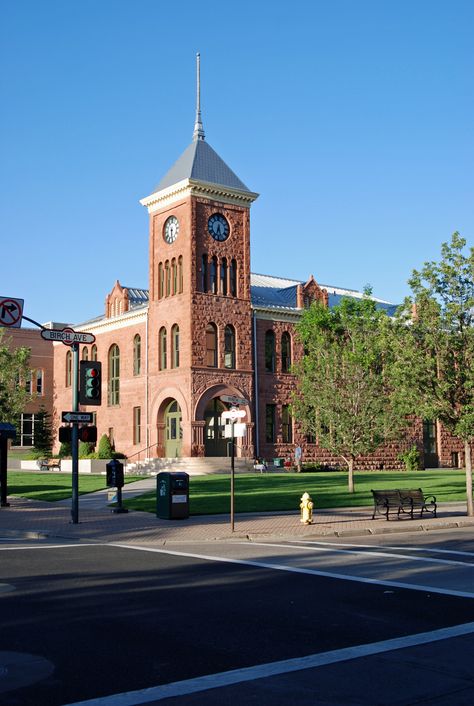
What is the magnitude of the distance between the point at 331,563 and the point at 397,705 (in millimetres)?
8483

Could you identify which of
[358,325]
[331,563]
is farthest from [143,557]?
[358,325]

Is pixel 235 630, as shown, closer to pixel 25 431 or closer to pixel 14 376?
pixel 14 376

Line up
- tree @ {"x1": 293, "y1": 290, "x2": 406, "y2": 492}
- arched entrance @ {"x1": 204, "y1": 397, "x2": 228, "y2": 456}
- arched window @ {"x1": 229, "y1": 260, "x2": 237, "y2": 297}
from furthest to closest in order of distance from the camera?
arched window @ {"x1": 229, "y1": 260, "x2": 237, "y2": 297}, arched entrance @ {"x1": 204, "y1": 397, "x2": 228, "y2": 456}, tree @ {"x1": 293, "y1": 290, "x2": 406, "y2": 492}

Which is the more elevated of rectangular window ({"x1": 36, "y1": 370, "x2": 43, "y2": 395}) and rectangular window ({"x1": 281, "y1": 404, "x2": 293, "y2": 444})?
rectangular window ({"x1": 36, "y1": 370, "x2": 43, "y2": 395})

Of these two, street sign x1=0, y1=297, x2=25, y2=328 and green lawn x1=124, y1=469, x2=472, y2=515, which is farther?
green lawn x1=124, y1=469, x2=472, y2=515

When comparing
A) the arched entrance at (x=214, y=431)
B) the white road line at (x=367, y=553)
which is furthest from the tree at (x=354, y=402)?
the white road line at (x=367, y=553)

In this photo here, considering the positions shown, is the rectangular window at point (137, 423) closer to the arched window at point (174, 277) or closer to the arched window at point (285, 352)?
the arched window at point (174, 277)

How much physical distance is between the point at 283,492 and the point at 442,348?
9.00 metres

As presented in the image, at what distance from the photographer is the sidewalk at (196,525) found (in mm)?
18719

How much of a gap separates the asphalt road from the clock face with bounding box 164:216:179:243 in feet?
120

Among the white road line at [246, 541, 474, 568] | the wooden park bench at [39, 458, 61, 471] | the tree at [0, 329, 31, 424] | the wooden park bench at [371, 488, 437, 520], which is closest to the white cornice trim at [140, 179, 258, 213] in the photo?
the tree at [0, 329, 31, 424]

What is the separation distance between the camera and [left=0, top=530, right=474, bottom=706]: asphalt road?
21.5 ft

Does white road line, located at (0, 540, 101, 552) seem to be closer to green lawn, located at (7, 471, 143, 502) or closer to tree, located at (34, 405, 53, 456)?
green lawn, located at (7, 471, 143, 502)

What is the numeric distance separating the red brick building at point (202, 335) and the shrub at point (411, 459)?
6.93 meters
